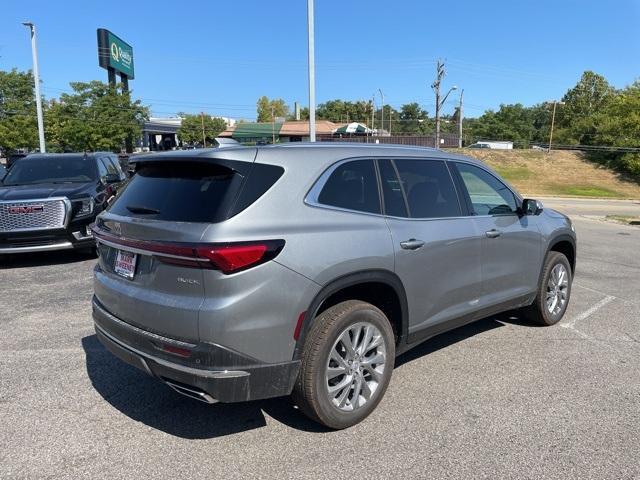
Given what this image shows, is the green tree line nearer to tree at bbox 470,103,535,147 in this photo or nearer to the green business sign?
the green business sign

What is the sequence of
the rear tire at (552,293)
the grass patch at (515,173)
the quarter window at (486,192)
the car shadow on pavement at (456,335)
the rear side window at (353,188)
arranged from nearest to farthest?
1. the rear side window at (353,188)
2. the quarter window at (486,192)
3. the car shadow on pavement at (456,335)
4. the rear tire at (552,293)
5. the grass patch at (515,173)

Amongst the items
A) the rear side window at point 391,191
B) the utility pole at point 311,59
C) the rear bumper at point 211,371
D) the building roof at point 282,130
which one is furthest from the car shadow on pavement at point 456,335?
the building roof at point 282,130

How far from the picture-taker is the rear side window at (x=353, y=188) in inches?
130

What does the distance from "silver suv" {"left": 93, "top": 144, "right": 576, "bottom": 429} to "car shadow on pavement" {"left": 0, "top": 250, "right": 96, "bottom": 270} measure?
5.58m

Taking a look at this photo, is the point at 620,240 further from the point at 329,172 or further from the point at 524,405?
the point at 329,172

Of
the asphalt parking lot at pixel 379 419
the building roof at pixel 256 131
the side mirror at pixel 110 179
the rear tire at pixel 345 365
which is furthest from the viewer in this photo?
the building roof at pixel 256 131

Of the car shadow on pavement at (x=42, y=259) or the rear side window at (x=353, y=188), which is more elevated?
the rear side window at (x=353, y=188)

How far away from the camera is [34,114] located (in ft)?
130

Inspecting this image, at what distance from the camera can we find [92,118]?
39375 millimetres

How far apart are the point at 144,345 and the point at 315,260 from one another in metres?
1.11

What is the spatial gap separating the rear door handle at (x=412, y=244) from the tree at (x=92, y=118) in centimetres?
3977

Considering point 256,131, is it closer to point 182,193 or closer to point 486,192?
point 486,192

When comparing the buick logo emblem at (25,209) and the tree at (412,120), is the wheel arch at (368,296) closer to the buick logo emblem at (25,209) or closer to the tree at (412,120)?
the buick logo emblem at (25,209)

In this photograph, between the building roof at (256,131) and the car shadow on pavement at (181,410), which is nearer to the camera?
the car shadow on pavement at (181,410)
